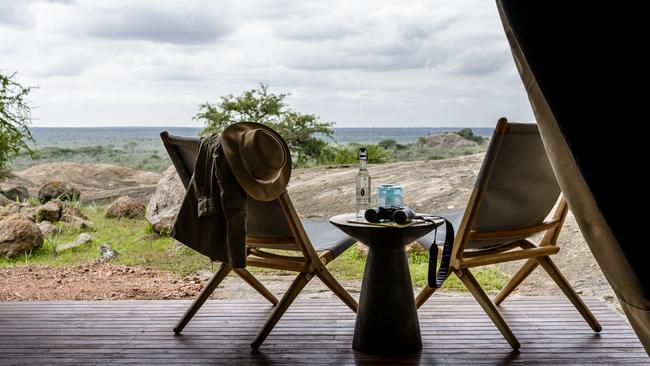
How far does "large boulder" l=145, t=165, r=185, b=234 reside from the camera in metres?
6.16

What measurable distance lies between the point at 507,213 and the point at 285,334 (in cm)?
106

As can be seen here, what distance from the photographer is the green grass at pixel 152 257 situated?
16.2ft

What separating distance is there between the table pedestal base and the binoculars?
125 millimetres

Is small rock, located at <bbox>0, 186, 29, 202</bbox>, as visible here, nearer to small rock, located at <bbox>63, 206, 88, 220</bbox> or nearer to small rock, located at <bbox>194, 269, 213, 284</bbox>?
small rock, located at <bbox>63, 206, 88, 220</bbox>

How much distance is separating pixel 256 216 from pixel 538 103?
1675 millimetres

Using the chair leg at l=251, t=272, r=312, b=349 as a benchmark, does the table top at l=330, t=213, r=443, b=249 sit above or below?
above

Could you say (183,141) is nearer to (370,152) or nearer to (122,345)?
(122,345)

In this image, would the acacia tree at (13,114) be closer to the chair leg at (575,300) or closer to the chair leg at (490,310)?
the chair leg at (490,310)

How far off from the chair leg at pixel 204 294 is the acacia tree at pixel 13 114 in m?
3.57

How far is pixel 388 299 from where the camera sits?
2793 mm

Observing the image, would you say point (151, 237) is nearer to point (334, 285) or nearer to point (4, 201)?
point (4, 201)

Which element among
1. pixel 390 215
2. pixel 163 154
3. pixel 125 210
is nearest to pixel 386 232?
pixel 390 215

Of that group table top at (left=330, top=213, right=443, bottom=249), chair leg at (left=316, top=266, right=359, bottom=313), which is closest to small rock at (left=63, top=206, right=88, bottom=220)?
chair leg at (left=316, top=266, right=359, bottom=313)

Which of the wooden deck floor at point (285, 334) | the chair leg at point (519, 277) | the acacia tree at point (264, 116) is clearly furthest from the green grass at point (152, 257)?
the acacia tree at point (264, 116)
